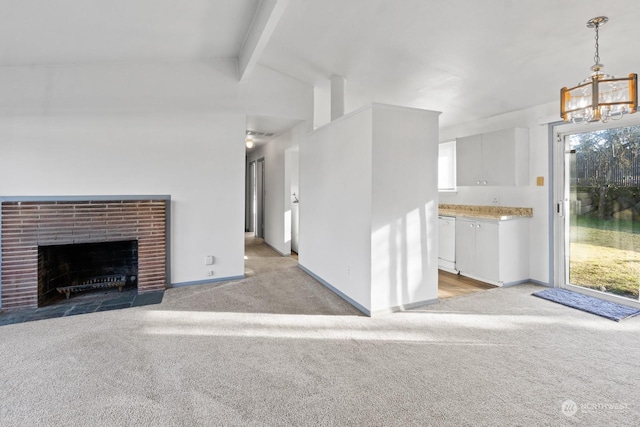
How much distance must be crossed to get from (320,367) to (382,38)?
3134 mm

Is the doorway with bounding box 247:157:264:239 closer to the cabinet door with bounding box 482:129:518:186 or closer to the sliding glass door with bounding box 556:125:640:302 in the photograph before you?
the cabinet door with bounding box 482:129:518:186

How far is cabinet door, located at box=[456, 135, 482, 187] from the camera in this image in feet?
16.5

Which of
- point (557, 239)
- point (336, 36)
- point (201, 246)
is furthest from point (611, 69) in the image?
point (201, 246)

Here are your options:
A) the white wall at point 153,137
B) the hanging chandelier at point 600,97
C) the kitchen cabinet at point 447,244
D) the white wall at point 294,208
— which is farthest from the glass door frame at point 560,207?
the white wall at point 294,208

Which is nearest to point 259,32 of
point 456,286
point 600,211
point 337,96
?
point 337,96

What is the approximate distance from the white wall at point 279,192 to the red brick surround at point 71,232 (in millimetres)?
2566

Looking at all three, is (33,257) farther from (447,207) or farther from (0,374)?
(447,207)

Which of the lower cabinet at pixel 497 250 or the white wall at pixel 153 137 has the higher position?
the white wall at pixel 153 137

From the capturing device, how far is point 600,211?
393 centimetres

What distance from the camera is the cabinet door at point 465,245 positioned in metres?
4.73

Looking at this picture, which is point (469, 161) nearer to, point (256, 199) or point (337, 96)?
point (337, 96)

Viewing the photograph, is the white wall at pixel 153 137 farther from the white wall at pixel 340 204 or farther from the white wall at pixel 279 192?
the white wall at pixel 279 192

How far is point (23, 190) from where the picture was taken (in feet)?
12.1

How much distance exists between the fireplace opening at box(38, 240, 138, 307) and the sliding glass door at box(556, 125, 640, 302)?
555 cm
